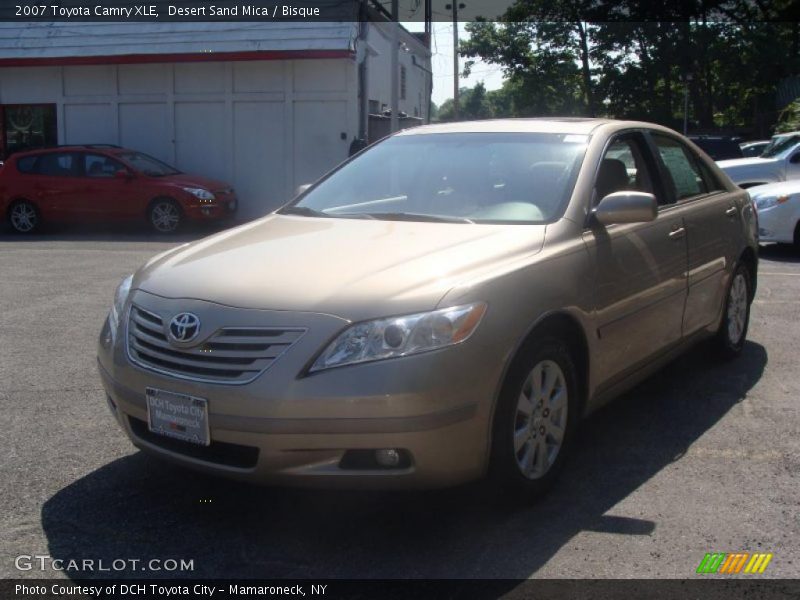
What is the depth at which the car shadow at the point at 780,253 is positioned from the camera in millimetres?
11734

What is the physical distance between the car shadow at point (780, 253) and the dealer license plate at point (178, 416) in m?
9.88

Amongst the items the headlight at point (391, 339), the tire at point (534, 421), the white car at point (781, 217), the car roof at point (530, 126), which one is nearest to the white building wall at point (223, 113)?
the white car at point (781, 217)

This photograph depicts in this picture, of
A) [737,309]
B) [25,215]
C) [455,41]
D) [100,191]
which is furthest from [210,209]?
[455,41]

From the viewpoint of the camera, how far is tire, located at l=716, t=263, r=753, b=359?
19.5 ft

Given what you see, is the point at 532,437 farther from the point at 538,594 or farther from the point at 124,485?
the point at 124,485

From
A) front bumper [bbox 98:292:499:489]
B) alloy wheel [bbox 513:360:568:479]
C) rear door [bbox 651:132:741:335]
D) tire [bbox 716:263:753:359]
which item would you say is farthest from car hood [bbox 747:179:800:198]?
front bumper [bbox 98:292:499:489]

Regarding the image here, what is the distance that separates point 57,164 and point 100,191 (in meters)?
0.99

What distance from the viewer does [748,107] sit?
42.2m

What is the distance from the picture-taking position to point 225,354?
3398 millimetres

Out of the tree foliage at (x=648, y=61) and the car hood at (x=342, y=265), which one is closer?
the car hood at (x=342, y=265)

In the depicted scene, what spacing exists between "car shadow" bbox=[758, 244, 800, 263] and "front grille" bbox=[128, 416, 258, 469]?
9.80 meters

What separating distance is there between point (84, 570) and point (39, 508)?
0.64 metres

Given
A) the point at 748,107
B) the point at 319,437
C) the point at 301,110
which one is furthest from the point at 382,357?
the point at 748,107

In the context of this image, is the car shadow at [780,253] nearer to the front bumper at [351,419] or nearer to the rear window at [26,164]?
the front bumper at [351,419]
